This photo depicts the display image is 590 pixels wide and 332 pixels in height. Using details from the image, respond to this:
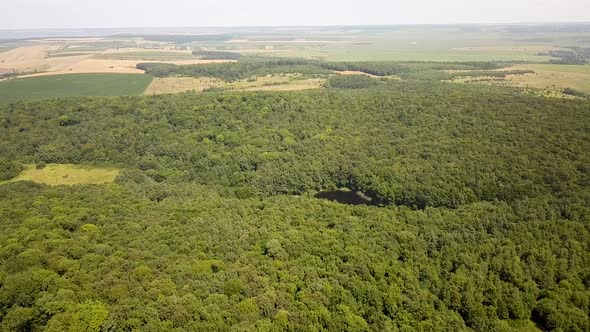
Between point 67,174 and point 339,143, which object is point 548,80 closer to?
point 339,143

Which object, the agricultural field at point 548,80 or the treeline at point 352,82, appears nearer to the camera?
the agricultural field at point 548,80

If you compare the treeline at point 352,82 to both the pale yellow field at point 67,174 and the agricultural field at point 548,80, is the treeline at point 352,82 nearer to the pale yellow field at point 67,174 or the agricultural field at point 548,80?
the agricultural field at point 548,80

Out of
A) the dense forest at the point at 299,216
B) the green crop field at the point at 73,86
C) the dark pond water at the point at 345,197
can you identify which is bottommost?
the dark pond water at the point at 345,197

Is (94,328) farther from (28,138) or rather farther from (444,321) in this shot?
(28,138)

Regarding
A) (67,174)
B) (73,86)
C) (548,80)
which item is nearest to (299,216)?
(67,174)

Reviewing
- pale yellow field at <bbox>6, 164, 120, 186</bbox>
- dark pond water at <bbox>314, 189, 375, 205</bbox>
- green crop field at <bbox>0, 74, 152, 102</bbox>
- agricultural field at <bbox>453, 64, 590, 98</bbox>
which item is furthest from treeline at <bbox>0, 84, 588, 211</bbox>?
agricultural field at <bbox>453, 64, 590, 98</bbox>

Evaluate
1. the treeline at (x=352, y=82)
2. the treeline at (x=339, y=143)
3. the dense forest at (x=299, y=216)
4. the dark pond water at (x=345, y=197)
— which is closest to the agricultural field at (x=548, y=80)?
the treeline at (x=352, y=82)

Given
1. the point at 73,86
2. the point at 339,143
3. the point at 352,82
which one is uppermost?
the point at 352,82
